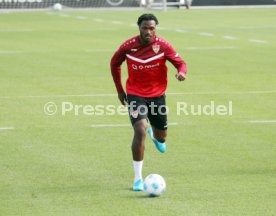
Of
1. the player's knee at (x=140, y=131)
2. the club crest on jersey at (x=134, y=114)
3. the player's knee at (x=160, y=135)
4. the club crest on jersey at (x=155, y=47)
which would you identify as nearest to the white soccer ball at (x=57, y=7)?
the player's knee at (x=160, y=135)

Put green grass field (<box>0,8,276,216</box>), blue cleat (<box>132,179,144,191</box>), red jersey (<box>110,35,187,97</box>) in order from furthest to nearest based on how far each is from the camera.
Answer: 1. red jersey (<box>110,35,187,97</box>)
2. blue cleat (<box>132,179,144,191</box>)
3. green grass field (<box>0,8,276,216</box>)

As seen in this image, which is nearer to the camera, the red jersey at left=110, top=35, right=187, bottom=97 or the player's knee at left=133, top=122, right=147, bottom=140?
the player's knee at left=133, top=122, right=147, bottom=140

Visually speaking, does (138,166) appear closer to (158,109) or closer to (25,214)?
(158,109)

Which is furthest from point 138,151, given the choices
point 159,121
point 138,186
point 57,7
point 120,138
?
point 57,7

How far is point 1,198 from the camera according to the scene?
11086 millimetres

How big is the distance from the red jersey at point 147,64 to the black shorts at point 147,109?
0.07 m

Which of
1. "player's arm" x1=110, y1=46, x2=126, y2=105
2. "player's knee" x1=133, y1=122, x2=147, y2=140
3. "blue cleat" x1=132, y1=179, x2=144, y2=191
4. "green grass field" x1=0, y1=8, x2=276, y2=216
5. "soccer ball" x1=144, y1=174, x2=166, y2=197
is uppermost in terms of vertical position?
"player's arm" x1=110, y1=46, x2=126, y2=105

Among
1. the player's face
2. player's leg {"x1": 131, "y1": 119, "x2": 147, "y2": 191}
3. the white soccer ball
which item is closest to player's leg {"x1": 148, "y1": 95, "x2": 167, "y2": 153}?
Answer: player's leg {"x1": 131, "y1": 119, "x2": 147, "y2": 191}

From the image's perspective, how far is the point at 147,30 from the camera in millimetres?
11680

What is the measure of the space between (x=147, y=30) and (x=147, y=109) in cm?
105

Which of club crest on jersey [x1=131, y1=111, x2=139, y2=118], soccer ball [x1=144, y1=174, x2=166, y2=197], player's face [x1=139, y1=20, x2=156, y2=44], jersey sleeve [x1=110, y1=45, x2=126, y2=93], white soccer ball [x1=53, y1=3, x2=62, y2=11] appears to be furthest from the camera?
white soccer ball [x1=53, y1=3, x2=62, y2=11]

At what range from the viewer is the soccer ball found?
11031 mm

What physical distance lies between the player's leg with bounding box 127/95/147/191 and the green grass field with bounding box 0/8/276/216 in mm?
217

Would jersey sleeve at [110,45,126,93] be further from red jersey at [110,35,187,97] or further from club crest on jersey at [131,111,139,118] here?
club crest on jersey at [131,111,139,118]
